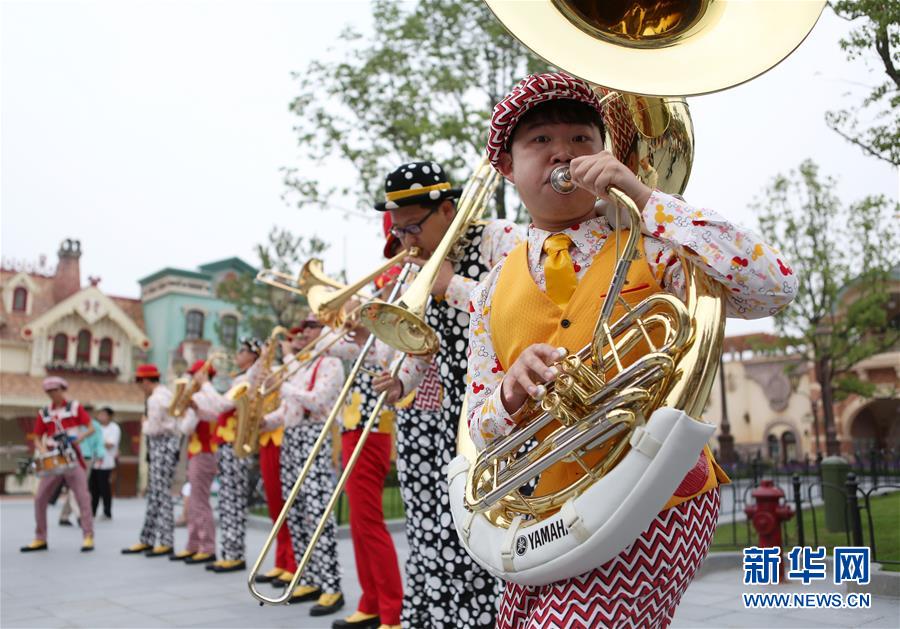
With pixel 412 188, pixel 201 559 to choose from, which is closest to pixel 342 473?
pixel 412 188

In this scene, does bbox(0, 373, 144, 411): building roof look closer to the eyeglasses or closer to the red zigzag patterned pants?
the eyeglasses

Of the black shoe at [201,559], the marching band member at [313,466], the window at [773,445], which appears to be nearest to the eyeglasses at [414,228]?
the marching band member at [313,466]

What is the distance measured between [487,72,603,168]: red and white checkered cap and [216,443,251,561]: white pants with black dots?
625 centimetres

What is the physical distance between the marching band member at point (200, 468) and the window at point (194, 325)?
Result: 1185 inches

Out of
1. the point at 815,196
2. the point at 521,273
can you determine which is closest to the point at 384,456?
the point at 521,273

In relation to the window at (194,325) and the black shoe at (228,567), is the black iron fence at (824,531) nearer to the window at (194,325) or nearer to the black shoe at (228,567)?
the black shoe at (228,567)

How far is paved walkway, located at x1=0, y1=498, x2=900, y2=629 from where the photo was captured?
16.0ft

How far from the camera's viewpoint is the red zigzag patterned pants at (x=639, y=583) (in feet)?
5.50

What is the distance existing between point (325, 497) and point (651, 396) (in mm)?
5040

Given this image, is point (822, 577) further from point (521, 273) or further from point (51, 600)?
point (51, 600)

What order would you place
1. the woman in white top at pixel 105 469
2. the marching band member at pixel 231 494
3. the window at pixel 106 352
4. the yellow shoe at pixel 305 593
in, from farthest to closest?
the window at pixel 106 352 < the woman in white top at pixel 105 469 < the marching band member at pixel 231 494 < the yellow shoe at pixel 305 593

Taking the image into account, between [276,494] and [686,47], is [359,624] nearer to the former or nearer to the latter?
[276,494]

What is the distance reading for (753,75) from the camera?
1.70 m

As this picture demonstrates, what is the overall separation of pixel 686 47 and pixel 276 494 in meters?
5.76
